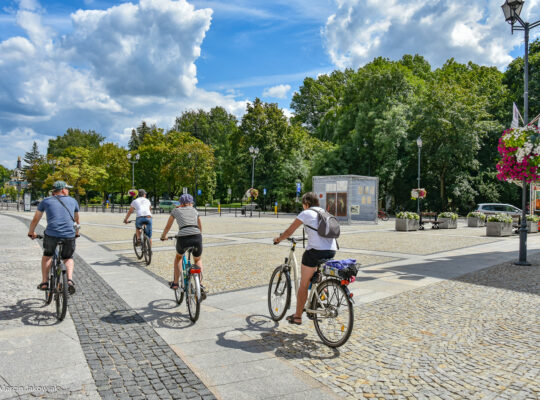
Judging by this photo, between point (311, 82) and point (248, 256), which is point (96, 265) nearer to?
point (248, 256)

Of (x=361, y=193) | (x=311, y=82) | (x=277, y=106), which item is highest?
(x=311, y=82)

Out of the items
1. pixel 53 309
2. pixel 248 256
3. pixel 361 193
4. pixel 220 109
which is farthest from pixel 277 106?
pixel 53 309

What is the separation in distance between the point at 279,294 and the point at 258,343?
2.97ft

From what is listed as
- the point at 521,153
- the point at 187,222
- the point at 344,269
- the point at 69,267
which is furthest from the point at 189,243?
the point at 521,153

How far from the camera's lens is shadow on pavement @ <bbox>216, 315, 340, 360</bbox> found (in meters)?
4.38

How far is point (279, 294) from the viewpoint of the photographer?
5.47 meters


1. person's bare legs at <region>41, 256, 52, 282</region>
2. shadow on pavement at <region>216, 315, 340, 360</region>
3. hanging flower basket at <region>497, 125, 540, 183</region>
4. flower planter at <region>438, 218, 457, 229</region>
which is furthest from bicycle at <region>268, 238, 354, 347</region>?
flower planter at <region>438, 218, 457, 229</region>

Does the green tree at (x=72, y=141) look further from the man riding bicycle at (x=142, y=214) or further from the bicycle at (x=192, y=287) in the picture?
the bicycle at (x=192, y=287)

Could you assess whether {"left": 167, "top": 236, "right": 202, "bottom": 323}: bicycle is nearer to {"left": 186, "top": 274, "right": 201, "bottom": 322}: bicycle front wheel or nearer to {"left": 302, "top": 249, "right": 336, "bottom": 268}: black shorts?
{"left": 186, "top": 274, "right": 201, "bottom": 322}: bicycle front wheel

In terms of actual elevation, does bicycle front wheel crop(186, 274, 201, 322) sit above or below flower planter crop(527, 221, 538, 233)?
below

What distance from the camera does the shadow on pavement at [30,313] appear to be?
538 cm

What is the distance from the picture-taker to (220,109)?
9075 cm

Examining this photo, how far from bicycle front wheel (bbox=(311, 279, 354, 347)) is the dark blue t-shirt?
3474 mm

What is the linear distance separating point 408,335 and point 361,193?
2431 cm
